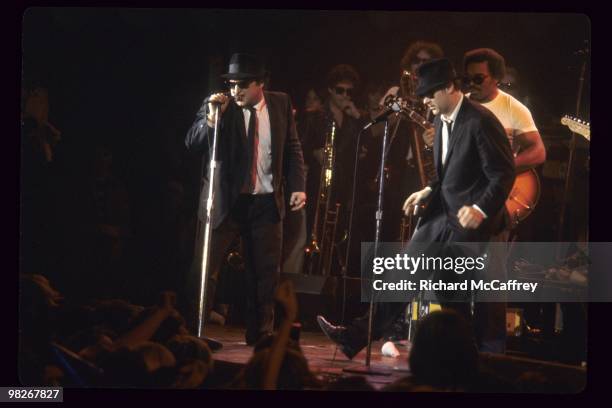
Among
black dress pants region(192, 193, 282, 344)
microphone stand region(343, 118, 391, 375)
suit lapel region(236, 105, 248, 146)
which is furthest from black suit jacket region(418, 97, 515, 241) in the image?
suit lapel region(236, 105, 248, 146)

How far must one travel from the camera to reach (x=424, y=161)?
22.3 feet

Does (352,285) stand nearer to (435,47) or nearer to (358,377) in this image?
(358,377)

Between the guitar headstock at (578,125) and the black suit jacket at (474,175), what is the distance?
1.46 ft

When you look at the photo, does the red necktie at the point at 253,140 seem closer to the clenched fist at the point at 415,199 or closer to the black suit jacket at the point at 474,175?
the clenched fist at the point at 415,199

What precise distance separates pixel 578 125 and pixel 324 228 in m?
1.71

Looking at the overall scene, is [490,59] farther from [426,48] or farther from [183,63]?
[183,63]

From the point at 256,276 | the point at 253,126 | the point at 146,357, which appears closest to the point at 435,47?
the point at 253,126

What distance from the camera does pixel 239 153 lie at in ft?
22.3

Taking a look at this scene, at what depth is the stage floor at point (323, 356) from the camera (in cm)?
640

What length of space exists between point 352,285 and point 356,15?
1684 millimetres

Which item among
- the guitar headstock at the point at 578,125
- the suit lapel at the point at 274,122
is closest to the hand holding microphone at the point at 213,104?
the suit lapel at the point at 274,122

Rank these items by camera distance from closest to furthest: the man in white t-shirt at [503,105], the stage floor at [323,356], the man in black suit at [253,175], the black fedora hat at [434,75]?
the stage floor at [323,356] → the black fedora hat at [434,75] → the man in white t-shirt at [503,105] → the man in black suit at [253,175]

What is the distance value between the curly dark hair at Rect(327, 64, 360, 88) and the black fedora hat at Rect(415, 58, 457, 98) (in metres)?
0.40

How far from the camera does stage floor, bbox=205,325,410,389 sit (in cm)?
640
